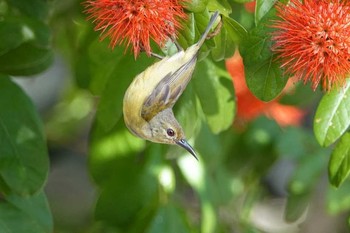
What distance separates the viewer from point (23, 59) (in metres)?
2.39

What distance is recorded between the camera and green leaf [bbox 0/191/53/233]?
2.31 meters

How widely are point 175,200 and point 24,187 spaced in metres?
0.54

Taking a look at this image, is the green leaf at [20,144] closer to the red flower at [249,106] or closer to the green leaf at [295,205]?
the red flower at [249,106]

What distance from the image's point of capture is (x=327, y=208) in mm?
3229

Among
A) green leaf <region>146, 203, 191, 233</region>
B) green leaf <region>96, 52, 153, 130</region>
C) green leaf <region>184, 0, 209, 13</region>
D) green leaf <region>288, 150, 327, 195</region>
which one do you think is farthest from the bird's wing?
green leaf <region>288, 150, 327, 195</region>

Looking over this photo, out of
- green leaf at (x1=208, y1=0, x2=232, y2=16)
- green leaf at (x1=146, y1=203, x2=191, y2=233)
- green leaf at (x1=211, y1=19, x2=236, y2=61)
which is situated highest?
green leaf at (x1=208, y1=0, x2=232, y2=16)

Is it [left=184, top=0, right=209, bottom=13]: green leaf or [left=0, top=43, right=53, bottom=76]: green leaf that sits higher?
[left=184, top=0, right=209, bottom=13]: green leaf

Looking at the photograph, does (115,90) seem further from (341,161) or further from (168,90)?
(341,161)

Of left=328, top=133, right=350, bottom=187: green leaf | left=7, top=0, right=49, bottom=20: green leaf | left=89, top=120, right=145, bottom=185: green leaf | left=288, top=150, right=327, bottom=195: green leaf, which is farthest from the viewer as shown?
left=288, top=150, right=327, bottom=195: green leaf

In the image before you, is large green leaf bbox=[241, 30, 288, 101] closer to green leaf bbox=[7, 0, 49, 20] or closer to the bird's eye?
the bird's eye

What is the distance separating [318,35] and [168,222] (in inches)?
32.2

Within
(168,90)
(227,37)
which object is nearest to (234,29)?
(227,37)

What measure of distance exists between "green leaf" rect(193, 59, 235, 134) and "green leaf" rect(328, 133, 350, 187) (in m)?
0.34

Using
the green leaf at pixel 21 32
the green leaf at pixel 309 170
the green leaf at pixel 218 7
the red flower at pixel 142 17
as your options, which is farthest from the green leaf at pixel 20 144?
the green leaf at pixel 309 170
